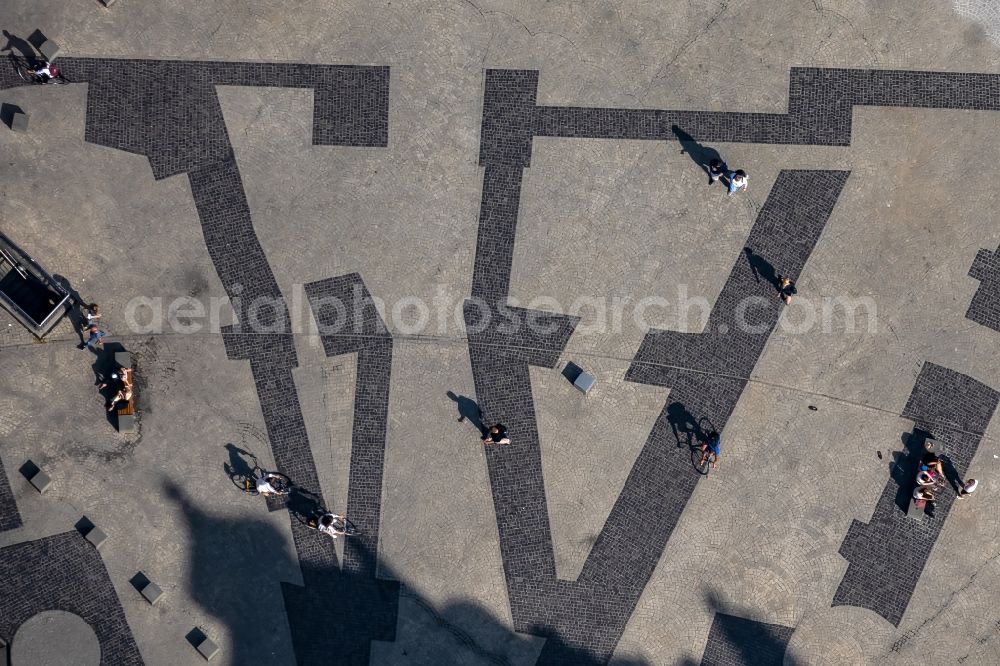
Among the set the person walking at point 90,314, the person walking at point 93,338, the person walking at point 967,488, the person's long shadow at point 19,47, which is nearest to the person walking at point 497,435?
the person walking at point 93,338

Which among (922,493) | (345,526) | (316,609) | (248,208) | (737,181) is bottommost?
(316,609)

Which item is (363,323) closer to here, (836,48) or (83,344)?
(83,344)

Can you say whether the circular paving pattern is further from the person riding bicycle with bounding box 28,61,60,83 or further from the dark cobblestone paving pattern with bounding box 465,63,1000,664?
the person riding bicycle with bounding box 28,61,60,83

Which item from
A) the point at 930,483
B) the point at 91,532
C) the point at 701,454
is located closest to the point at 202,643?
the point at 91,532

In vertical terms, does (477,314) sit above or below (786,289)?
below

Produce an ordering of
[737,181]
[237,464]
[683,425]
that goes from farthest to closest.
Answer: [683,425]
[237,464]
[737,181]

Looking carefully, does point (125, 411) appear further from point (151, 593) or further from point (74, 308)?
point (151, 593)

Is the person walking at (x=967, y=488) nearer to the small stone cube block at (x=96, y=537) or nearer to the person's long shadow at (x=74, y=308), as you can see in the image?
the small stone cube block at (x=96, y=537)

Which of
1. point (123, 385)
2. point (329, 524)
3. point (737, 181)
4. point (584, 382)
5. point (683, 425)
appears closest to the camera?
point (329, 524)

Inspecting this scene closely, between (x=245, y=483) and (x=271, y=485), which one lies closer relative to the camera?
(x=271, y=485)
